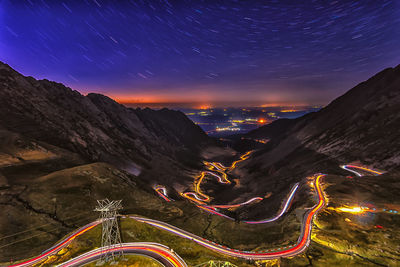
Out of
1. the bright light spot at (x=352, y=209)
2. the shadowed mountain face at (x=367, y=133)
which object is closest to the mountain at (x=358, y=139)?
the shadowed mountain face at (x=367, y=133)

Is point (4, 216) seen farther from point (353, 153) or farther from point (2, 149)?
point (353, 153)

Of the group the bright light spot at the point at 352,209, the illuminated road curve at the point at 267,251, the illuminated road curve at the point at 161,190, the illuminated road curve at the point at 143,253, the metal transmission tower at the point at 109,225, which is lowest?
the illuminated road curve at the point at 161,190

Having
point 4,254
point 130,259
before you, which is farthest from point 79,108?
point 130,259

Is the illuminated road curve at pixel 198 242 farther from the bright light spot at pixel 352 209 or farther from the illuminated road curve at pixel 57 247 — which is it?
the bright light spot at pixel 352 209

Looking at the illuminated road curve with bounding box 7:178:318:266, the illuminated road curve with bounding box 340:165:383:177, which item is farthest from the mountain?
the illuminated road curve with bounding box 7:178:318:266

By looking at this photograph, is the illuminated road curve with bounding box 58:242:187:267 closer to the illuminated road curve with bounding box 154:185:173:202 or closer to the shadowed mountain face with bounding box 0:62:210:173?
the illuminated road curve with bounding box 154:185:173:202

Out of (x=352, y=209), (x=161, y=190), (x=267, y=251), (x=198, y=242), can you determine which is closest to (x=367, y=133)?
(x=352, y=209)

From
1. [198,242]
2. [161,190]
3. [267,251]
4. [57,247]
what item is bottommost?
[161,190]

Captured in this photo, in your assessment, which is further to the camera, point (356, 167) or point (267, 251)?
point (356, 167)

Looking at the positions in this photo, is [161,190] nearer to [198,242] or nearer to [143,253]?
[198,242]
